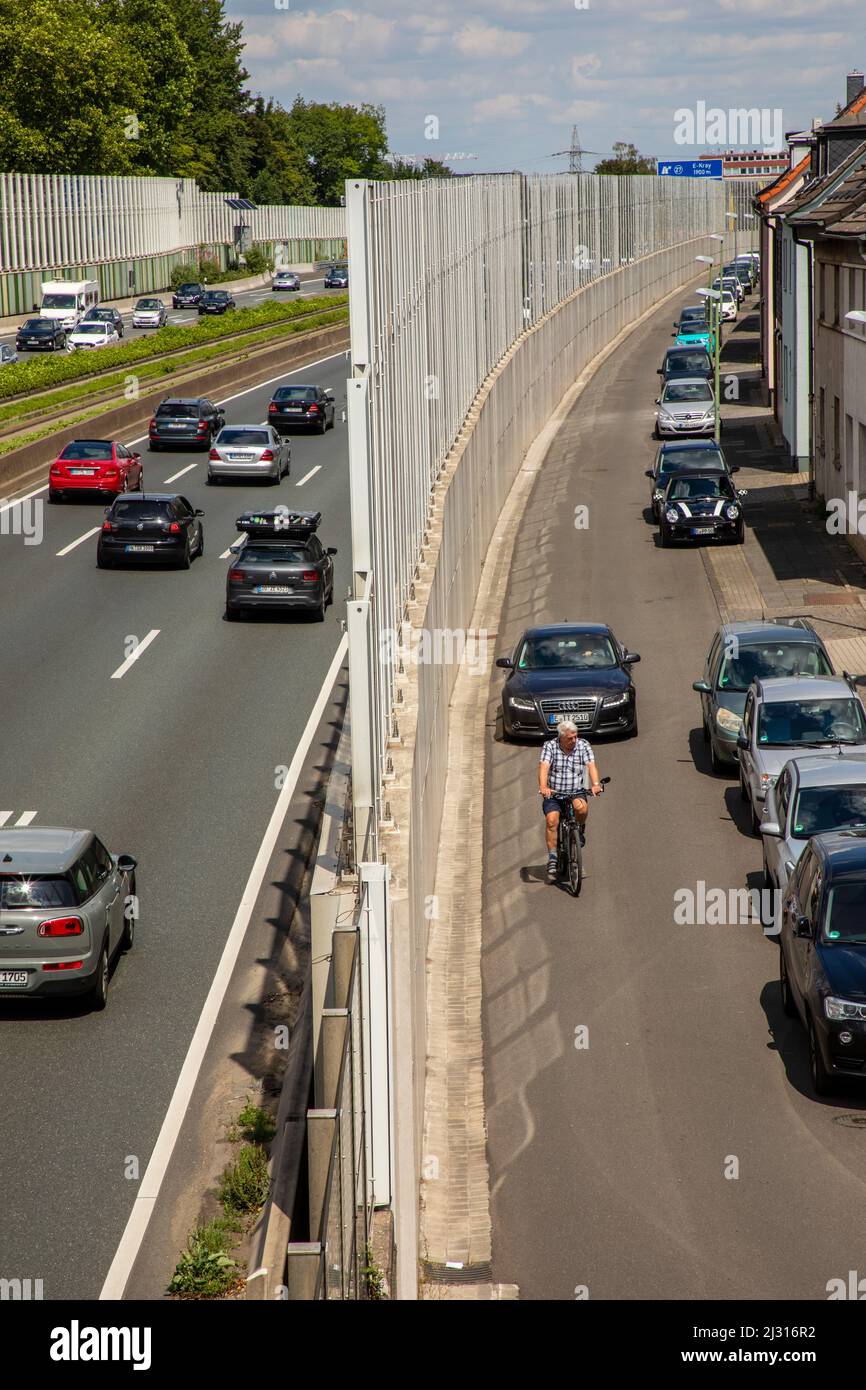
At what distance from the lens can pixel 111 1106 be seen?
14.5 m

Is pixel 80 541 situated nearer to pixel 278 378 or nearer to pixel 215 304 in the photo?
pixel 278 378

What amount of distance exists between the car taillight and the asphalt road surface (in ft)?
12.3

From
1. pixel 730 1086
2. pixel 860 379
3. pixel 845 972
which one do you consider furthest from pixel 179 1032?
pixel 860 379

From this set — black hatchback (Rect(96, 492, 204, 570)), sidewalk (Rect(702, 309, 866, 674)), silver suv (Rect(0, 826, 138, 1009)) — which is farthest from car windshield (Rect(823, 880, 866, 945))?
black hatchback (Rect(96, 492, 204, 570))

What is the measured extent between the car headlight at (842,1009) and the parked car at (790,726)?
7134 millimetres

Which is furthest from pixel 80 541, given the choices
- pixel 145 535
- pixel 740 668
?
pixel 740 668

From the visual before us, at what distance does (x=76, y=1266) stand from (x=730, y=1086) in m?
5.15

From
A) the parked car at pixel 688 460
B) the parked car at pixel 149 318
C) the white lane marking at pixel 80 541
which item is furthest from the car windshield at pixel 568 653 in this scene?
the parked car at pixel 149 318

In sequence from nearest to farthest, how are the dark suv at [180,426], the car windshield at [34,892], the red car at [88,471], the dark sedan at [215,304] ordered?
1. the car windshield at [34,892]
2. the red car at [88,471]
3. the dark suv at [180,426]
4. the dark sedan at [215,304]

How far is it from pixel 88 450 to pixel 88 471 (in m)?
0.82

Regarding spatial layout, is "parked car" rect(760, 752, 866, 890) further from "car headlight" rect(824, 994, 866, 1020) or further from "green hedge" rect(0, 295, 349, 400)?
"green hedge" rect(0, 295, 349, 400)

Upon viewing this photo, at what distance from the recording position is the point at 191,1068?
15242 millimetres

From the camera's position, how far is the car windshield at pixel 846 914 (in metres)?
13.6

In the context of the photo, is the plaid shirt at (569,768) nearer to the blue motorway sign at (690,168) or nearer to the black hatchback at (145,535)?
the black hatchback at (145,535)
